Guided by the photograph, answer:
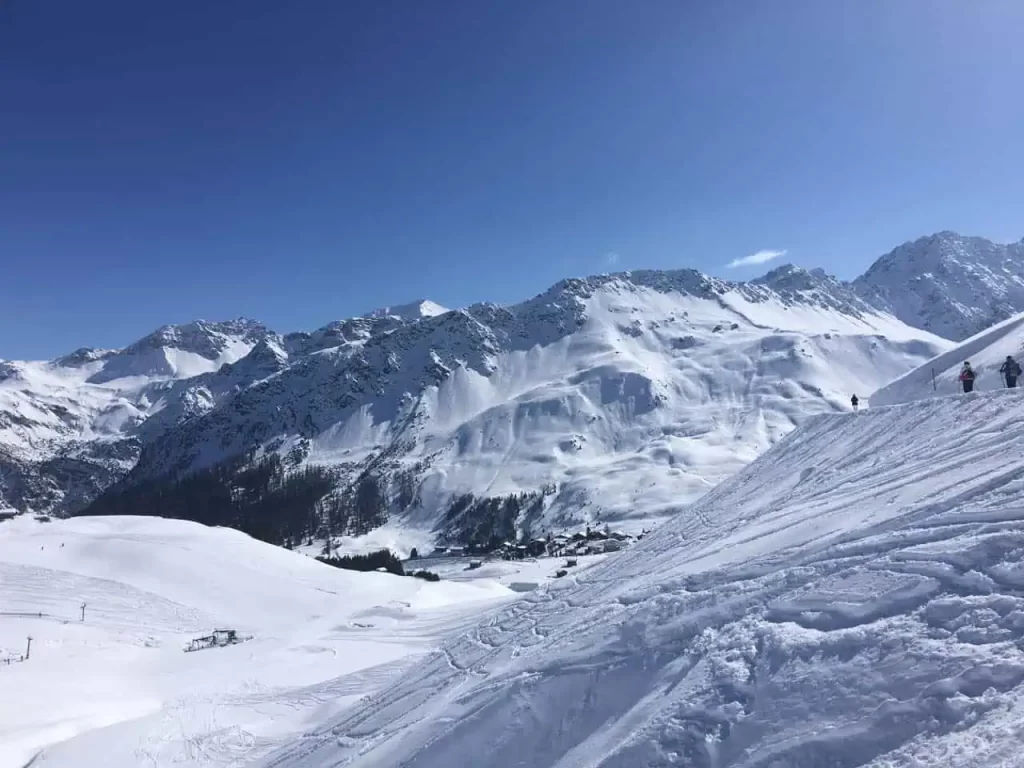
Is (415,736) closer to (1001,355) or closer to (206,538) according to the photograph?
(1001,355)

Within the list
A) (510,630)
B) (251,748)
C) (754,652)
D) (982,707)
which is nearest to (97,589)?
(251,748)

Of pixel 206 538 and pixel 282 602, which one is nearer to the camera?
pixel 282 602

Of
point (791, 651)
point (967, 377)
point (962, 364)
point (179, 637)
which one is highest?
point (962, 364)

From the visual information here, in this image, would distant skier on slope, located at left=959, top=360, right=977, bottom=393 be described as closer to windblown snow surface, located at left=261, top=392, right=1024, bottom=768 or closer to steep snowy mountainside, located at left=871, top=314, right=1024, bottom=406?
steep snowy mountainside, located at left=871, top=314, right=1024, bottom=406

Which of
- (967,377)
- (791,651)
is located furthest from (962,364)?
(791,651)

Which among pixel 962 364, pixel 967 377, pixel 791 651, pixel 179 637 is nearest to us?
pixel 791 651

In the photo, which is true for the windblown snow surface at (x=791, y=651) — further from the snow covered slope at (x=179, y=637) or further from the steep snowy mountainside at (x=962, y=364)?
the snow covered slope at (x=179, y=637)

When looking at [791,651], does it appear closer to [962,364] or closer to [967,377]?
[967,377]
